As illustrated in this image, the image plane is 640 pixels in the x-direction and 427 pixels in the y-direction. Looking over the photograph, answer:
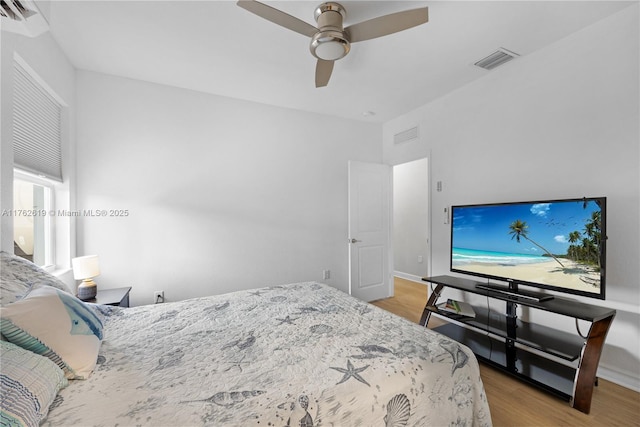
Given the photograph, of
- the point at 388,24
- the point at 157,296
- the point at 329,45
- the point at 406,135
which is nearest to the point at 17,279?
the point at 157,296

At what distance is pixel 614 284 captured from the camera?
6.84 ft

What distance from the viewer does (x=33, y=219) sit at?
222 centimetres

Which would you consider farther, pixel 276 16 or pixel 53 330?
pixel 276 16

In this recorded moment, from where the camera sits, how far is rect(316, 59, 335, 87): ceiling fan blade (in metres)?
2.21

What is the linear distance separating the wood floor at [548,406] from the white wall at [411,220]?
10.1 feet

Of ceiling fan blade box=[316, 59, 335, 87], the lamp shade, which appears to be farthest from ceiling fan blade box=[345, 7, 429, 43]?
the lamp shade

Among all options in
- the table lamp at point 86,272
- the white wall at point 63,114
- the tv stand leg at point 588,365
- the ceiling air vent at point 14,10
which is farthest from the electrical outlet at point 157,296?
the tv stand leg at point 588,365

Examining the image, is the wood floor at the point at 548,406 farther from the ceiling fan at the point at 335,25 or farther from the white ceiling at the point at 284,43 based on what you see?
the white ceiling at the point at 284,43

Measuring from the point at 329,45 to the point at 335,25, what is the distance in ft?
0.39

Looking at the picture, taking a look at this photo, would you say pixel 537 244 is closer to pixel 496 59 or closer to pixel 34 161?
pixel 496 59

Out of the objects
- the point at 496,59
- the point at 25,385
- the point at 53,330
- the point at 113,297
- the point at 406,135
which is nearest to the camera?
the point at 25,385

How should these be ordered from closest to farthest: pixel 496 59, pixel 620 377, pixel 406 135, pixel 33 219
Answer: pixel 620 377 → pixel 33 219 → pixel 496 59 → pixel 406 135

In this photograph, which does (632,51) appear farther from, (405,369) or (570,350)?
(405,369)

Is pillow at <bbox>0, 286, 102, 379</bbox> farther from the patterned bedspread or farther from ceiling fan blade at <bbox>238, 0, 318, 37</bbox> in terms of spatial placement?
ceiling fan blade at <bbox>238, 0, 318, 37</bbox>
